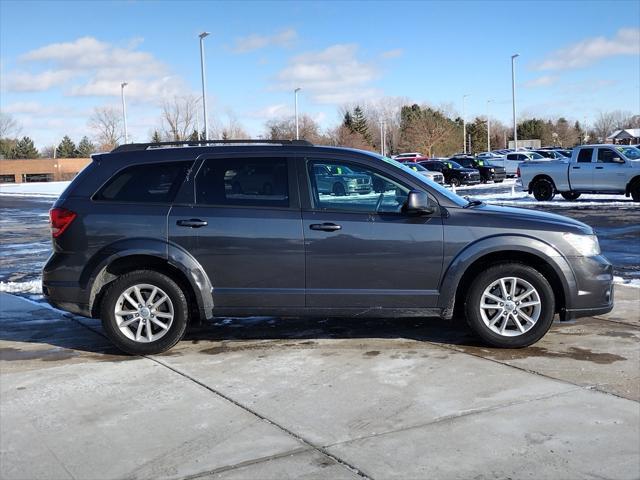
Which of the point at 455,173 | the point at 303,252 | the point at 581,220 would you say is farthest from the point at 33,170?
the point at 303,252

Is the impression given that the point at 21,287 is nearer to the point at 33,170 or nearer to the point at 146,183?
the point at 146,183

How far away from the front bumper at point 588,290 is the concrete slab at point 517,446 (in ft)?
4.57

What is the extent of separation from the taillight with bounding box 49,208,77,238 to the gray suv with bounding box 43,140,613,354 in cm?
1

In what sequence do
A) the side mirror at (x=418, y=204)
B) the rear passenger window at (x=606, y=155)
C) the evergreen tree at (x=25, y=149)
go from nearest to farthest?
the side mirror at (x=418, y=204) < the rear passenger window at (x=606, y=155) < the evergreen tree at (x=25, y=149)

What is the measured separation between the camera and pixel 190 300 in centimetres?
623

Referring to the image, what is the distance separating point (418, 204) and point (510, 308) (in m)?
1.26

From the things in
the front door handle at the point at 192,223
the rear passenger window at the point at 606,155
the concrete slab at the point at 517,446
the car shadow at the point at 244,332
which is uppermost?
the rear passenger window at the point at 606,155

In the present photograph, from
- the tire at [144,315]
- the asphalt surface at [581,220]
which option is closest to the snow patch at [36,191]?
the asphalt surface at [581,220]

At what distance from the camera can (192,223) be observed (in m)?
5.94

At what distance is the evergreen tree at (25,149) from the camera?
10625 centimetres

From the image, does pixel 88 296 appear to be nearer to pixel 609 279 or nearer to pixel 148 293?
pixel 148 293

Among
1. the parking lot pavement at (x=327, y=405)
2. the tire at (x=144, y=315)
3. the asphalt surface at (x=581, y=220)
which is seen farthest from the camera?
the asphalt surface at (x=581, y=220)

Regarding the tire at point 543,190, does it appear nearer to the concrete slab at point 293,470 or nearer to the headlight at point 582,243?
the headlight at point 582,243

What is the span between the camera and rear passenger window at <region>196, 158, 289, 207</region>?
237 inches
